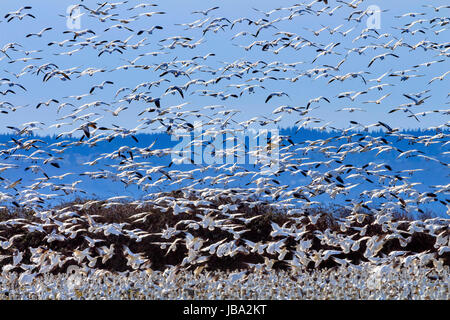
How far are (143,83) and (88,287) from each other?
922cm

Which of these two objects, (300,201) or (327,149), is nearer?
(300,201)

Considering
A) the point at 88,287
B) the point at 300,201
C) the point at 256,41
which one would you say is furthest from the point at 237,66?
the point at 88,287

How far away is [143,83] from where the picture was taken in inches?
683

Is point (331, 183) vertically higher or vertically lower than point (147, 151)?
lower

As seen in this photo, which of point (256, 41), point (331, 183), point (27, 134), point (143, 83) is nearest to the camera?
point (331, 183)

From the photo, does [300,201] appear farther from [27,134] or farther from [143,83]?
[27,134]

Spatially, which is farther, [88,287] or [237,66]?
[237,66]

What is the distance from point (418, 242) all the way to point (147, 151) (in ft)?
23.6

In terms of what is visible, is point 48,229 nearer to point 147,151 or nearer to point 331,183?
point 147,151

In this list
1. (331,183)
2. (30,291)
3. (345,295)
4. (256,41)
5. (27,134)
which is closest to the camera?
(345,295)

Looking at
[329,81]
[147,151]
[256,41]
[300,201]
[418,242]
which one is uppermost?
[256,41]

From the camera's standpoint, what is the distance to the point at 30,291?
8836mm

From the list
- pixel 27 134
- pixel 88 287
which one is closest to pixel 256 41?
pixel 27 134
